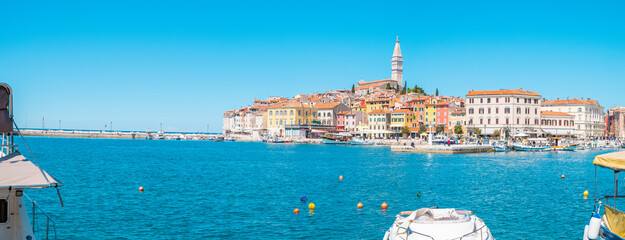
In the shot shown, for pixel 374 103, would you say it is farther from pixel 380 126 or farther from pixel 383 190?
pixel 383 190

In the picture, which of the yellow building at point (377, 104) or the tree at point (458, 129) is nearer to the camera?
the tree at point (458, 129)

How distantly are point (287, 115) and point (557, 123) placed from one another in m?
61.1

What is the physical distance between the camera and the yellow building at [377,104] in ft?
434

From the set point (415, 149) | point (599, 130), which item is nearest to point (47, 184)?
point (415, 149)

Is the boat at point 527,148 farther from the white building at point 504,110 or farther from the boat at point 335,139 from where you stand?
the boat at point 335,139

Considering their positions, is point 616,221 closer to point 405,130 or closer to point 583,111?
point 405,130

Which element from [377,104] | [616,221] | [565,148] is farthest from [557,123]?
[616,221]

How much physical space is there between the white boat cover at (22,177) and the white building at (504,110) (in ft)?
338

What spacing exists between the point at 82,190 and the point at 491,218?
2050cm

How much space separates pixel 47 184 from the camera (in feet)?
29.2

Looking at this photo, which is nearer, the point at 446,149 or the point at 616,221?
the point at 616,221

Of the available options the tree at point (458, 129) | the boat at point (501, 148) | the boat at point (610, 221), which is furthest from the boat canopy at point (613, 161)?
the tree at point (458, 129)

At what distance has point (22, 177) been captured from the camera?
913 cm

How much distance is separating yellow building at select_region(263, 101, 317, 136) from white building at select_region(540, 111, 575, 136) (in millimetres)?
54553
